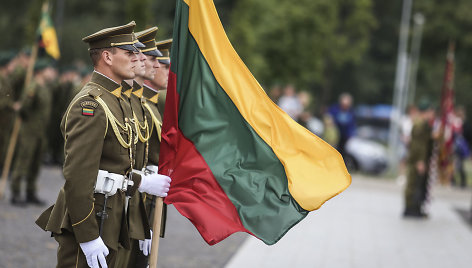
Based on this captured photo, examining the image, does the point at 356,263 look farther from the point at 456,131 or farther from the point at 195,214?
the point at 456,131

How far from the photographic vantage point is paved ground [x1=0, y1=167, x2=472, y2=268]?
26.6 ft

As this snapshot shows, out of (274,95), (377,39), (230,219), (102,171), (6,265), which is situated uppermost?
(102,171)

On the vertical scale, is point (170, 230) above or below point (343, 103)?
above

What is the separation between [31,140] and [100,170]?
692 centimetres

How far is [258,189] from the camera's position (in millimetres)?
4434

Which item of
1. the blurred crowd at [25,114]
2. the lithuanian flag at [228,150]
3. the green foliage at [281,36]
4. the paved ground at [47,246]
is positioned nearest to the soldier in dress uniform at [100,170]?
the lithuanian flag at [228,150]

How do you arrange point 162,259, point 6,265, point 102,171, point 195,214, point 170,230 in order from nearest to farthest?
1. point 102,171
2. point 195,214
3. point 6,265
4. point 162,259
5. point 170,230

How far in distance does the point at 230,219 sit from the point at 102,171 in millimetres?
838

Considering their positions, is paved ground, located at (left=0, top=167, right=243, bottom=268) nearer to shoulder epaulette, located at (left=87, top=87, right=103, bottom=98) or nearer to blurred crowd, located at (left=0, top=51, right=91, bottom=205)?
blurred crowd, located at (left=0, top=51, right=91, bottom=205)

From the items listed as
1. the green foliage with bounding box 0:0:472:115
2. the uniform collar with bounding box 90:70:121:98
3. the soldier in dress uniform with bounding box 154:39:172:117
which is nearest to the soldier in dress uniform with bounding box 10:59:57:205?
the soldier in dress uniform with bounding box 154:39:172:117

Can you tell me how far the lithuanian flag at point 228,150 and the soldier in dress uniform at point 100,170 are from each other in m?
0.26

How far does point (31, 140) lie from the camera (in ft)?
34.5

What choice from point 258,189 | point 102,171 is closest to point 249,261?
point 258,189

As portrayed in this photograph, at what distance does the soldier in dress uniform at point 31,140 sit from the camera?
10.5 m
